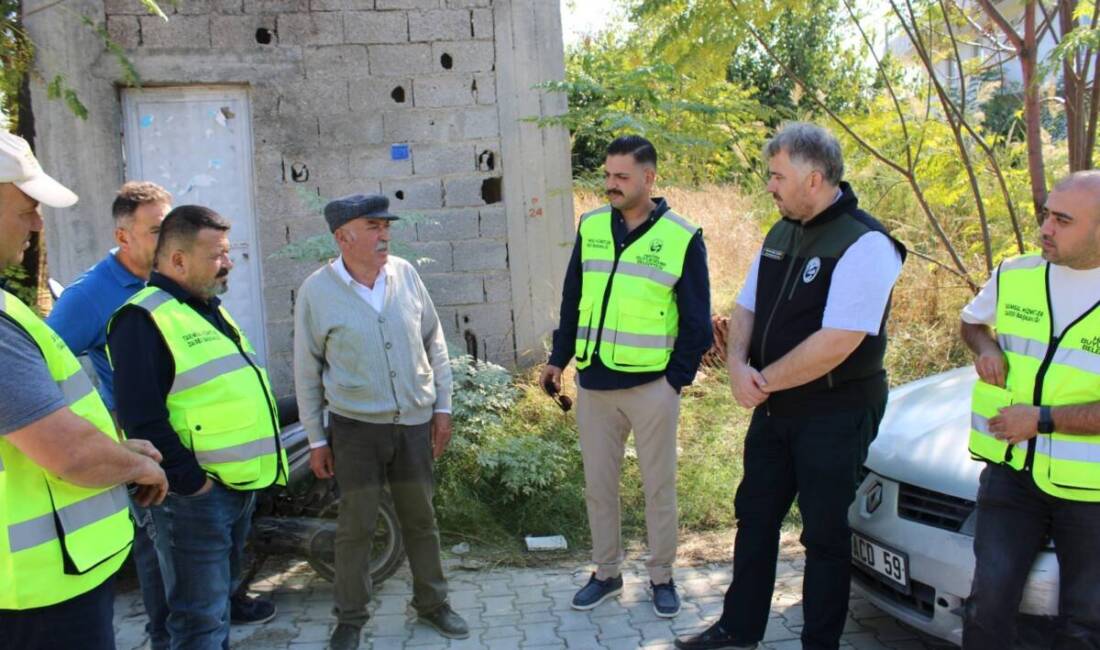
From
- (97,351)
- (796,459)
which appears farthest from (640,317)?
(97,351)

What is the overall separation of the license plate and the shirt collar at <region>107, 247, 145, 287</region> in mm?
3000

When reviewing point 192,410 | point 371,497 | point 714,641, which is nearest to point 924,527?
point 714,641

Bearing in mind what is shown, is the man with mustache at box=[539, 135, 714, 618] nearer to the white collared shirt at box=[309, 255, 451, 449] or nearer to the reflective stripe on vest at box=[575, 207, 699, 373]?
the reflective stripe on vest at box=[575, 207, 699, 373]

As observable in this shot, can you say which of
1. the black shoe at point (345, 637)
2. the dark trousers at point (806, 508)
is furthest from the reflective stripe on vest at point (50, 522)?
the dark trousers at point (806, 508)

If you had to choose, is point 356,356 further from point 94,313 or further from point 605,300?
point 605,300

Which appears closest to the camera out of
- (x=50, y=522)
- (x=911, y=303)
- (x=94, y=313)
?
(x=50, y=522)

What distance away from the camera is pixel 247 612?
4.36 m

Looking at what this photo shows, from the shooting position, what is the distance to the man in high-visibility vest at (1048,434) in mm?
2846

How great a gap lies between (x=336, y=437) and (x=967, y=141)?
5.10 m

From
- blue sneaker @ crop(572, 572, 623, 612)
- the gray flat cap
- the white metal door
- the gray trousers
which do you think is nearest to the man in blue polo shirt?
the gray flat cap

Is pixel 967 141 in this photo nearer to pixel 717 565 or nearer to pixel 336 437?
pixel 717 565

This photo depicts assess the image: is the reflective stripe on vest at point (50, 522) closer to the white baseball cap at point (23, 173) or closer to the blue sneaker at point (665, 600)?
the white baseball cap at point (23, 173)

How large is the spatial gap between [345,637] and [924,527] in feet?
7.99

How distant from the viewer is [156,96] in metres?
6.66
